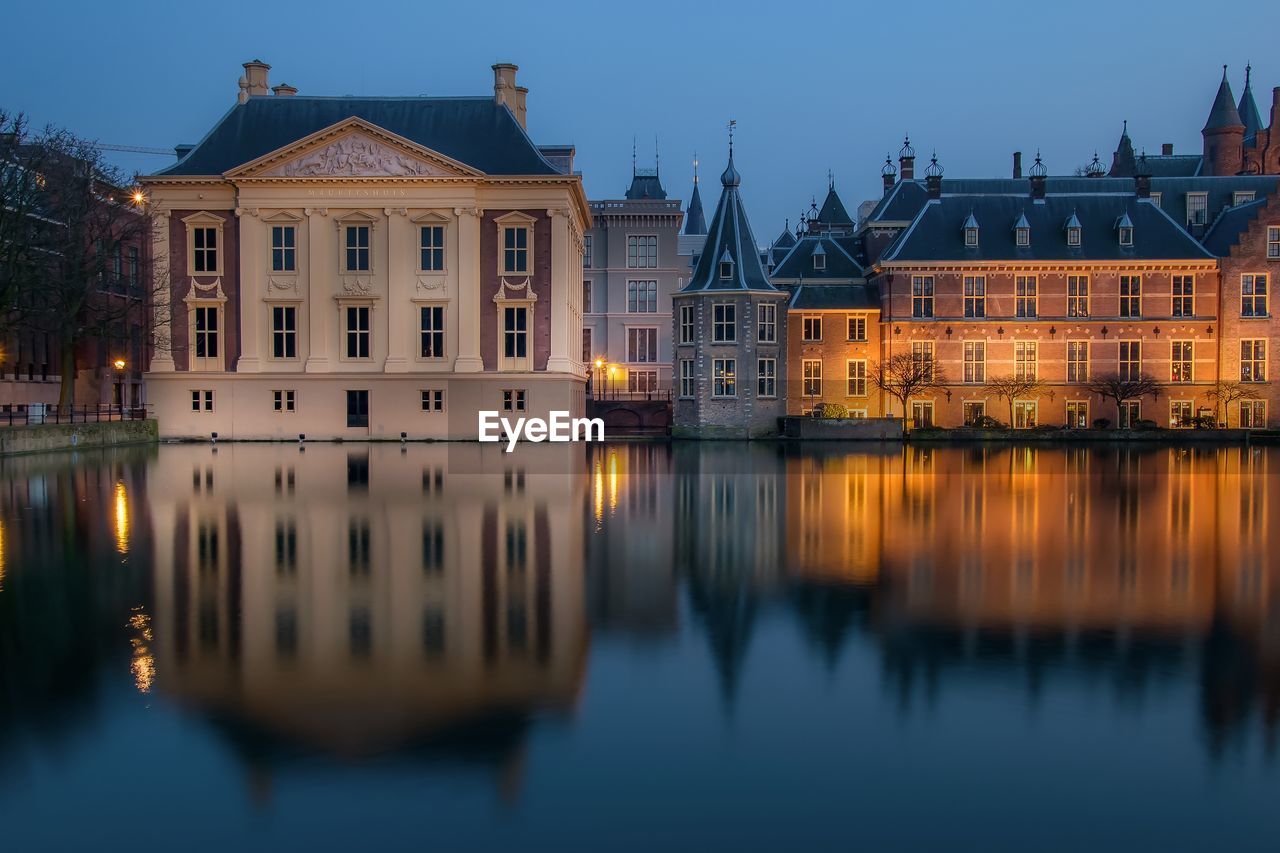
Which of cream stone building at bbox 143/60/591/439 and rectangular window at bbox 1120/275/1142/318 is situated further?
rectangular window at bbox 1120/275/1142/318

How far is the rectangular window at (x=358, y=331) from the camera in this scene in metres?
52.3

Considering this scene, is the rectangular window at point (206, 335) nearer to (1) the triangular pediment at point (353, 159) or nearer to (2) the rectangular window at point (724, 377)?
(1) the triangular pediment at point (353, 159)

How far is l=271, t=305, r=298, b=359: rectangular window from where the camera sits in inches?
2062

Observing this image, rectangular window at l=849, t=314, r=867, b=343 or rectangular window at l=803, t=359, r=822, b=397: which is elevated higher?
rectangular window at l=849, t=314, r=867, b=343

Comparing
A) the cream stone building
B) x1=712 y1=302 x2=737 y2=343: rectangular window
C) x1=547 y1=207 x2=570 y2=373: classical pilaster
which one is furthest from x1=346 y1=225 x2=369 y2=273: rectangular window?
x1=712 y1=302 x2=737 y2=343: rectangular window

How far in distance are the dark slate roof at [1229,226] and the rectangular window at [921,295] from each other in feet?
54.0

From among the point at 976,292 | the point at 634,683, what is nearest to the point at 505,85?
the point at 976,292

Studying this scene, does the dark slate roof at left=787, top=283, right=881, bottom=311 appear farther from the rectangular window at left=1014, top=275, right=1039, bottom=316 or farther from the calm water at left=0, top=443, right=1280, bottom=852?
the calm water at left=0, top=443, right=1280, bottom=852

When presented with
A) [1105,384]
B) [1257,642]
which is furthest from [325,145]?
[1257,642]

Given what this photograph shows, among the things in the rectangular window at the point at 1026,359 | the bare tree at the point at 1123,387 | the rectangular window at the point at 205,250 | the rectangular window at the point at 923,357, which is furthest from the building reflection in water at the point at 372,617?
the bare tree at the point at 1123,387

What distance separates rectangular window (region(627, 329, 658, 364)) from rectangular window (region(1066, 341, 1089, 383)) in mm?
26994

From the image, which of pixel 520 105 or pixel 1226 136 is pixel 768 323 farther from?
pixel 1226 136

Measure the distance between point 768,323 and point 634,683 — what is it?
1972 inches

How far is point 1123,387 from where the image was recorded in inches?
2299
